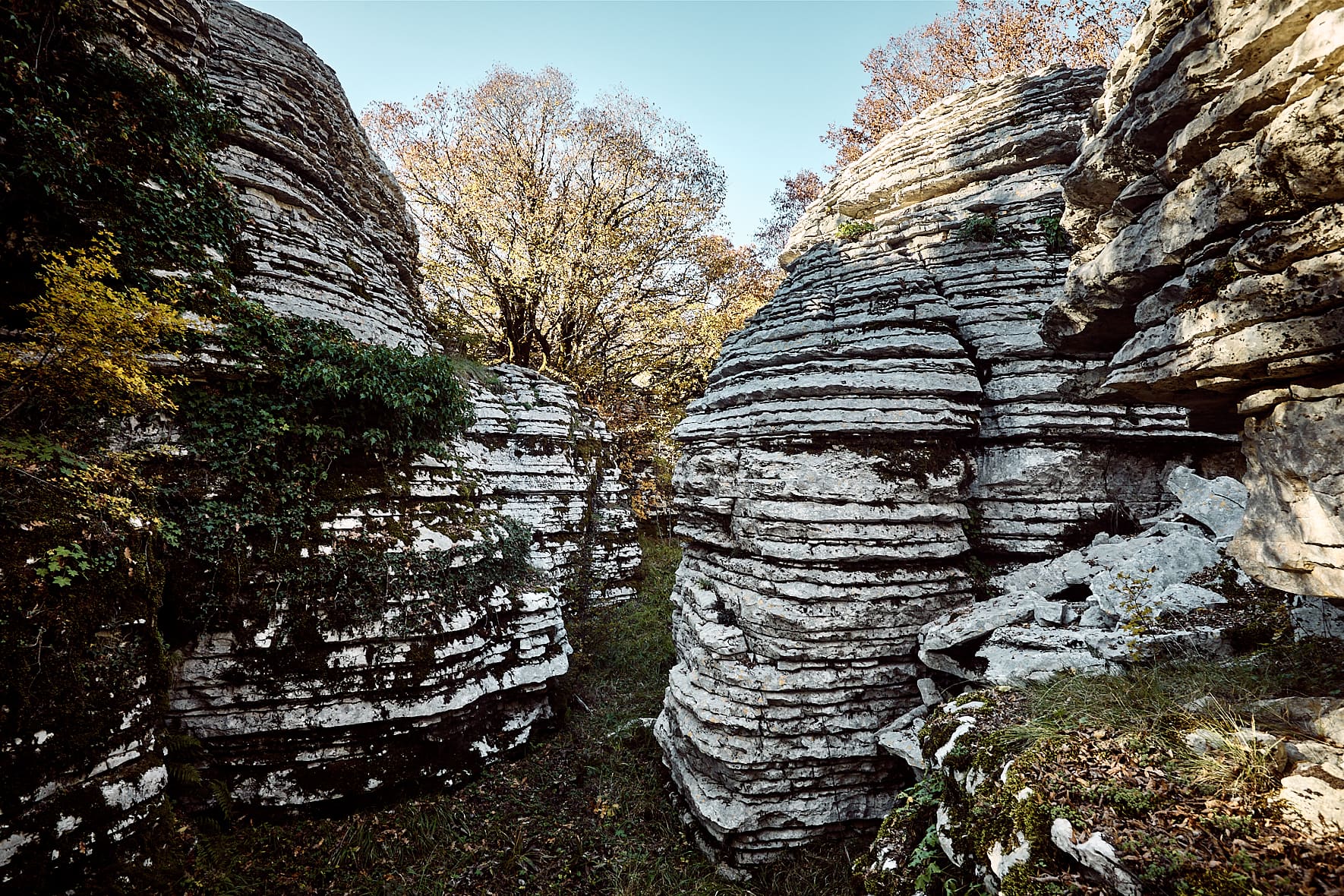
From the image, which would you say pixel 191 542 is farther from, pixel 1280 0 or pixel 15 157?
pixel 1280 0

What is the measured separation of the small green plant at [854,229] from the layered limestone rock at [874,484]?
115 centimetres

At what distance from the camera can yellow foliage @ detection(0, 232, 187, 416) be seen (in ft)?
13.2

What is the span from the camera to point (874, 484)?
6.03m

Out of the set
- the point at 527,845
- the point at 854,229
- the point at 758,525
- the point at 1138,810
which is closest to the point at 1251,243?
the point at 1138,810

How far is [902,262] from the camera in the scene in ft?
24.7

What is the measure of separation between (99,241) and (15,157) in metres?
1.01

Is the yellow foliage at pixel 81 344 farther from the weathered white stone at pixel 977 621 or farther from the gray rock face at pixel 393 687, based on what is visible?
the weathered white stone at pixel 977 621

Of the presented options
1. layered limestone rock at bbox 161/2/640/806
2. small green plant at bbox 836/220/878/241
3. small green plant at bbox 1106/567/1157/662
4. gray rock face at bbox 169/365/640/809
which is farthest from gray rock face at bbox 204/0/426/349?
small green plant at bbox 1106/567/1157/662

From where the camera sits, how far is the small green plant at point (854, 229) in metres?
8.30

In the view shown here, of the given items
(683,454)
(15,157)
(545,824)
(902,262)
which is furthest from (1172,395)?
(15,157)

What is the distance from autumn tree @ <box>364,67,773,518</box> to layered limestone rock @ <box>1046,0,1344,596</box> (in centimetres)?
1090

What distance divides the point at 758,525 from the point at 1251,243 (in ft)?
15.1

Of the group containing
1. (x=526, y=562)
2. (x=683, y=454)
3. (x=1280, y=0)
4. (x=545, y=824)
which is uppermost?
(x=1280, y=0)

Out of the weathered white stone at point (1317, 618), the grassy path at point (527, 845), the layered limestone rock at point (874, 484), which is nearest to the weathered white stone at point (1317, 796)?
the weathered white stone at point (1317, 618)
